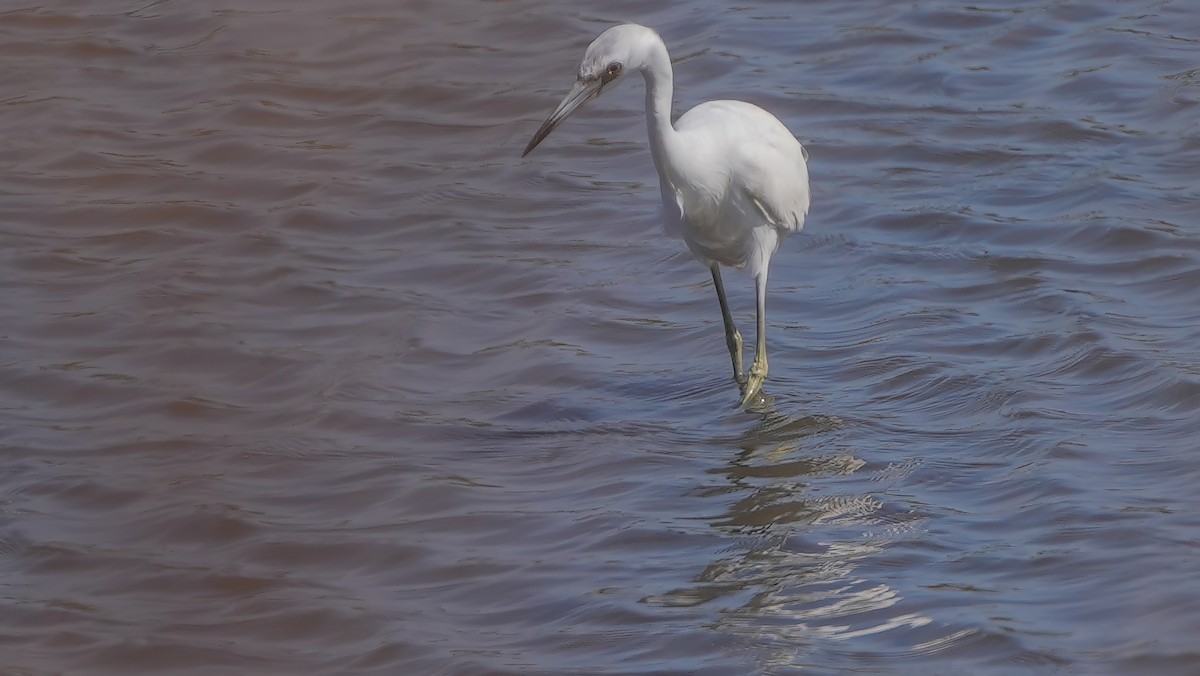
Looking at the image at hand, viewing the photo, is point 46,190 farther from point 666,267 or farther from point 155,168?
point 666,267

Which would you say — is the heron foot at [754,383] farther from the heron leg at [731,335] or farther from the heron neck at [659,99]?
the heron neck at [659,99]

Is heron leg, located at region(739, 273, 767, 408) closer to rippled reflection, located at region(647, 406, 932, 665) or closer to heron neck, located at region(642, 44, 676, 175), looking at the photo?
rippled reflection, located at region(647, 406, 932, 665)

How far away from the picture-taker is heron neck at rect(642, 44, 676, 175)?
22.3 feet

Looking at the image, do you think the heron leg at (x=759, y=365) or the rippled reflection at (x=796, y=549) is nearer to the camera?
the rippled reflection at (x=796, y=549)

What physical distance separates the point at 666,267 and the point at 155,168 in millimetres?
2963

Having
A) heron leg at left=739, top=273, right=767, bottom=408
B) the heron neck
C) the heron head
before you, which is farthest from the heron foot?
the heron head

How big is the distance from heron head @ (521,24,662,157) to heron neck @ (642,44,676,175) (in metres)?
0.14

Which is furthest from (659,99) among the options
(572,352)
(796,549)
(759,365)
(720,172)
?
(796,549)

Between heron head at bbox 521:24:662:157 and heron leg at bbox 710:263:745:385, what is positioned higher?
heron head at bbox 521:24:662:157

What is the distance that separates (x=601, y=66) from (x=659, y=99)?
1.23 feet

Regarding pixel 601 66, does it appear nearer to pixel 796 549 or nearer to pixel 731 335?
pixel 731 335

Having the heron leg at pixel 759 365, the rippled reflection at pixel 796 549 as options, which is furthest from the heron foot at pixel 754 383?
the rippled reflection at pixel 796 549

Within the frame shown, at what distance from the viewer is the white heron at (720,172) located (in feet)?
22.0

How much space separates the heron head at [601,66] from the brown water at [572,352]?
1218 mm
